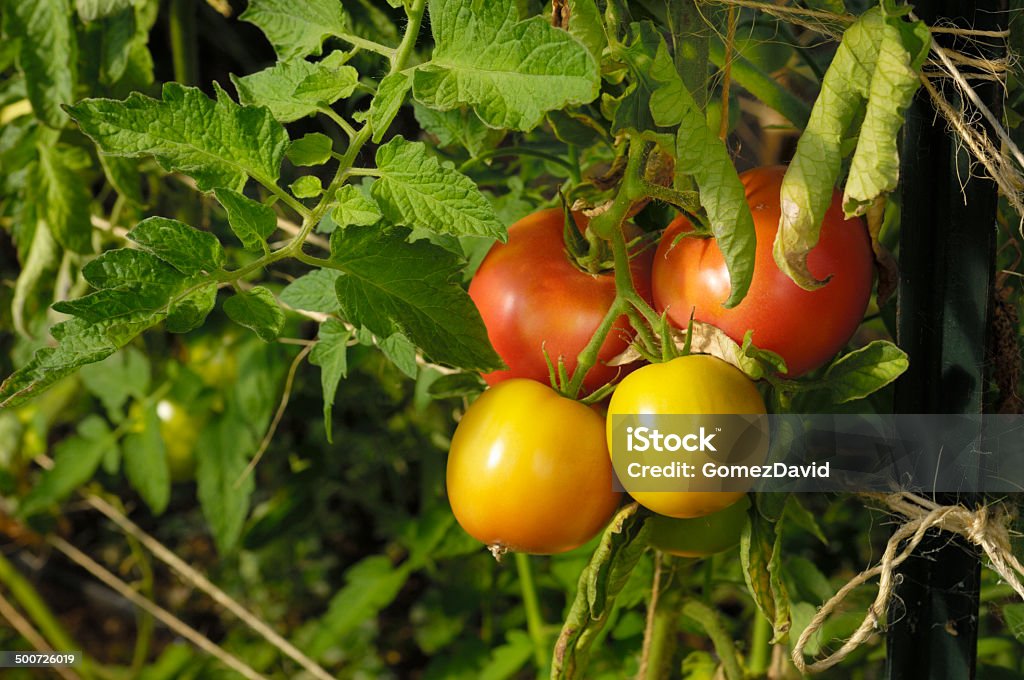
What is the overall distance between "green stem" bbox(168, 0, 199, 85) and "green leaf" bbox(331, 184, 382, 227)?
460 mm

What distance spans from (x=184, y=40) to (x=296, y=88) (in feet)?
1.47

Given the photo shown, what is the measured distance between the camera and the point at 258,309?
1.24 feet

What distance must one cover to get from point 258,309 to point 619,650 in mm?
469

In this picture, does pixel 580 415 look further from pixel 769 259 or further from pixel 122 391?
pixel 122 391

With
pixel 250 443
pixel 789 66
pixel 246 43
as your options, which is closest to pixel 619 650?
pixel 250 443

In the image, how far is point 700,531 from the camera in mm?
436

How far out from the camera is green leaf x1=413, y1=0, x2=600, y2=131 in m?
0.32

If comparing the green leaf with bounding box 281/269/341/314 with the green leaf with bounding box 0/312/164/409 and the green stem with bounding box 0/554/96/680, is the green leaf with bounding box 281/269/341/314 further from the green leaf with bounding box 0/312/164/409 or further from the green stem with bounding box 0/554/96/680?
the green stem with bounding box 0/554/96/680

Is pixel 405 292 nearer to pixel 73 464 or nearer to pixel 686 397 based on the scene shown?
pixel 686 397

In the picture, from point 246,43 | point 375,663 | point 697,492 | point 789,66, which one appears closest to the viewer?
point 697,492

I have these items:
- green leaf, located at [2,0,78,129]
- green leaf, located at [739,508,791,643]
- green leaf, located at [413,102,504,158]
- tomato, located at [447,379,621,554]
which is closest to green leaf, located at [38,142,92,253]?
green leaf, located at [2,0,78,129]

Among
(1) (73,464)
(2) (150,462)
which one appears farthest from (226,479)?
(1) (73,464)
